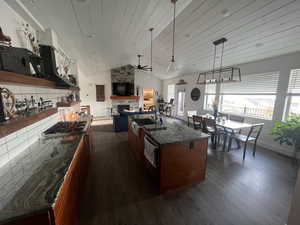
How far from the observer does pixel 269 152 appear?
3.34m

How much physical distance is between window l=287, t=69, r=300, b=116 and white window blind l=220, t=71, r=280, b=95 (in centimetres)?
29

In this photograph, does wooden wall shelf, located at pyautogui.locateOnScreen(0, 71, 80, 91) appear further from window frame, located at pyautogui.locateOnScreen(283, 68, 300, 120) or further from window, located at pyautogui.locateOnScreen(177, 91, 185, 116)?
window, located at pyautogui.locateOnScreen(177, 91, 185, 116)

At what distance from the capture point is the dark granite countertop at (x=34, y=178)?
0.72 m

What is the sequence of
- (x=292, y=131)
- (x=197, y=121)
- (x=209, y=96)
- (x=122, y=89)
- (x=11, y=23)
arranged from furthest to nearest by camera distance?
(x=122, y=89)
(x=209, y=96)
(x=197, y=121)
(x=292, y=131)
(x=11, y=23)

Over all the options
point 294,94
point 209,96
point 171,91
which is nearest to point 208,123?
point 294,94

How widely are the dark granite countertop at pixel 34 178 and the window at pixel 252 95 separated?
4971mm

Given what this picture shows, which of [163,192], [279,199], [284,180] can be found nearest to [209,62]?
[284,180]

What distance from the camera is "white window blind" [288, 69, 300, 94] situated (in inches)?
118

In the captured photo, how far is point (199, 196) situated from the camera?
6.19 ft

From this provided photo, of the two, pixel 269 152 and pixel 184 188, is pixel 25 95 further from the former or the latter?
pixel 269 152

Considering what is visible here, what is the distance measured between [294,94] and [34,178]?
5098 millimetres

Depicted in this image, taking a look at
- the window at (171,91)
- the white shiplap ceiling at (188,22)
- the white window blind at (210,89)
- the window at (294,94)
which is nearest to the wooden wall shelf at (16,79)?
the white shiplap ceiling at (188,22)

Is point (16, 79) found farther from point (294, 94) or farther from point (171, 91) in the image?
point (171, 91)

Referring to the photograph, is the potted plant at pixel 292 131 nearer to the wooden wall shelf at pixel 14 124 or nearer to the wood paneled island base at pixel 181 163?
the wood paneled island base at pixel 181 163
